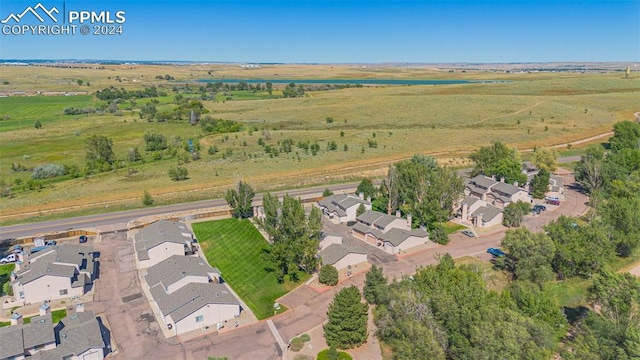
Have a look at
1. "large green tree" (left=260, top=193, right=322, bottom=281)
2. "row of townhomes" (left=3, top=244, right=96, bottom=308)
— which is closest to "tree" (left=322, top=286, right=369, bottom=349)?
"large green tree" (left=260, top=193, right=322, bottom=281)

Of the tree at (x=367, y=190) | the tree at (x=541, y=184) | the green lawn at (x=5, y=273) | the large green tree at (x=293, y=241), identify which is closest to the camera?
the large green tree at (x=293, y=241)

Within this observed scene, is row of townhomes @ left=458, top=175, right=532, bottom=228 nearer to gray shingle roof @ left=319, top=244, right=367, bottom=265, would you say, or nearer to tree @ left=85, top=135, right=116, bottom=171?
gray shingle roof @ left=319, top=244, right=367, bottom=265

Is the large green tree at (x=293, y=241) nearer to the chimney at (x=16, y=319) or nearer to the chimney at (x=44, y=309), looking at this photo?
the chimney at (x=44, y=309)

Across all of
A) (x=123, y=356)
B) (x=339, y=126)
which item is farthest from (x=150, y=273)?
(x=339, y=126)

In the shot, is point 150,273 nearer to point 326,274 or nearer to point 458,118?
point 326,274

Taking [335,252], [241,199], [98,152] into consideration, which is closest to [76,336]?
[335,252]

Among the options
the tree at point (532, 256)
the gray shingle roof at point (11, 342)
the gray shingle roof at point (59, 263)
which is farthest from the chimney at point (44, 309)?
the tree at point (532, 256)
